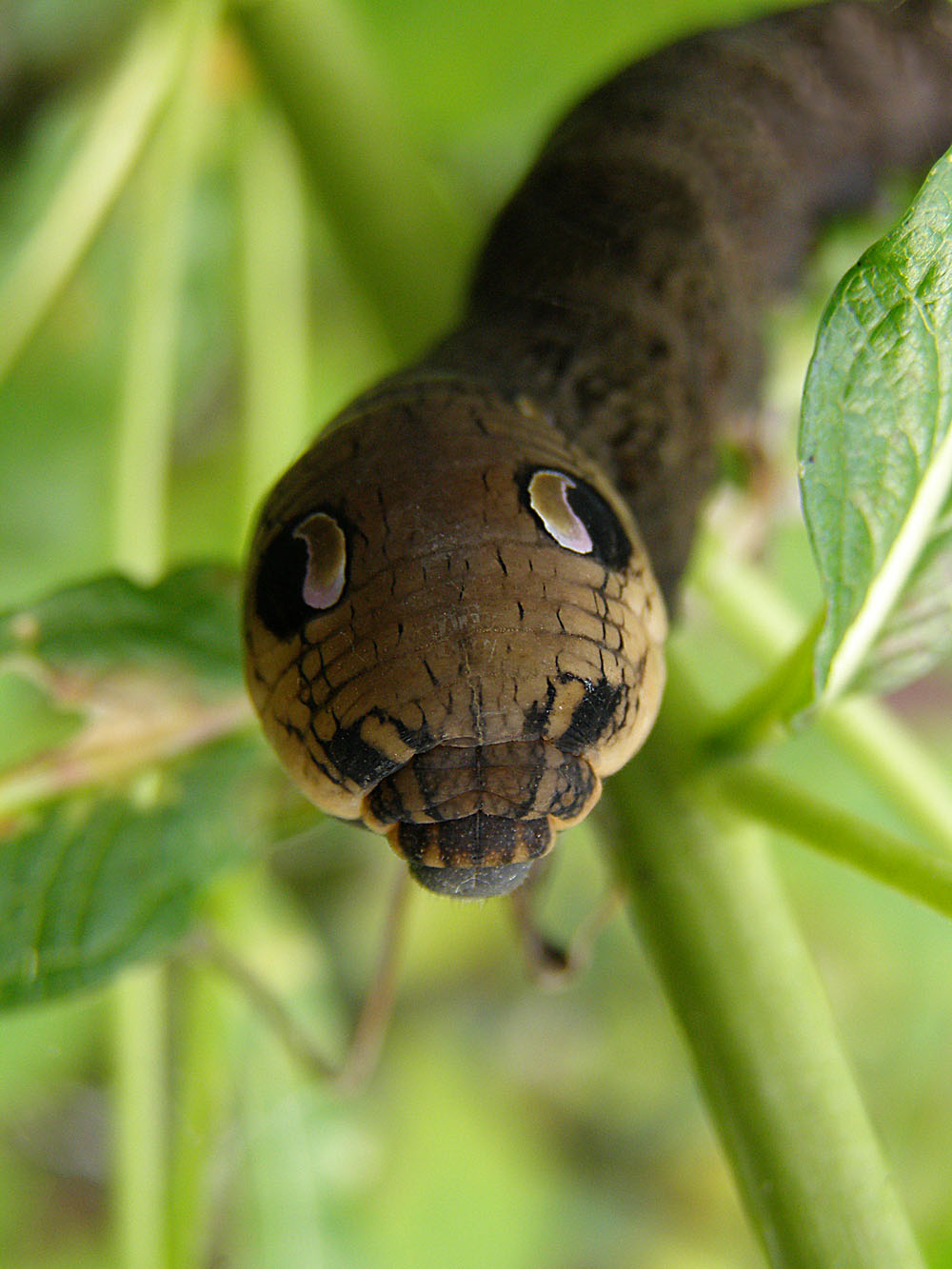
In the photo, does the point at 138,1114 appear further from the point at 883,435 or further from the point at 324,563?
the point at 883,435

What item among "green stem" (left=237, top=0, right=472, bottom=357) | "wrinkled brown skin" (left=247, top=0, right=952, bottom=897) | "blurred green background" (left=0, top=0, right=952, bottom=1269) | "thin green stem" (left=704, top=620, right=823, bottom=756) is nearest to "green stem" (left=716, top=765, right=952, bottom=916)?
"thin green stem" (left=704, top=620, right=823, bottom=756)

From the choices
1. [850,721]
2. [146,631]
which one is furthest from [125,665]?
[850,721]

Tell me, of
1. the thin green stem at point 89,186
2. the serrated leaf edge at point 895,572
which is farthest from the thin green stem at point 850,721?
the thin green stem at point 89,186

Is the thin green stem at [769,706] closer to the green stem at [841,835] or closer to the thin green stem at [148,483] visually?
the green stem at [841,835]

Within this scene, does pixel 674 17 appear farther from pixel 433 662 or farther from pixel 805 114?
pixel 433 662

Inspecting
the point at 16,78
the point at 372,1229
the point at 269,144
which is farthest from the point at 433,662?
the point at 372,1229
